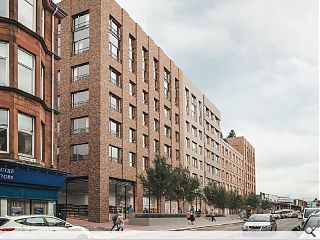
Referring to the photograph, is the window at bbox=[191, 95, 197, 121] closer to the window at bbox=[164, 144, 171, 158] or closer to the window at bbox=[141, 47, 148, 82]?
the window at bbox=[164, 144, 171, 158]

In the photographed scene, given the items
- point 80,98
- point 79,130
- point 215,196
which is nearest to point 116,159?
point 79,130

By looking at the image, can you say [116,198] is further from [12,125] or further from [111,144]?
[12,125]

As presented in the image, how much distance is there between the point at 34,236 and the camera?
52.3 ft

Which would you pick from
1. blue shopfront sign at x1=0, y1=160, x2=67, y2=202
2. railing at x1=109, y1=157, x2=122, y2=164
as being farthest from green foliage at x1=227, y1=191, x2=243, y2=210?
blue shopfront sign at x1=0, y1=160, x2=67, y2=202

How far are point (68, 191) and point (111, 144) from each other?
6.72m

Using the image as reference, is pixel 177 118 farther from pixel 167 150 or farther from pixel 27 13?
pixel 27 13

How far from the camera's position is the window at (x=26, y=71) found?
2497 centimetres

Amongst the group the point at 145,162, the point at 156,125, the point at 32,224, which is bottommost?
the point at 32,224

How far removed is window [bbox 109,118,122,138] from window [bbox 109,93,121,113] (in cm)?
→ 136

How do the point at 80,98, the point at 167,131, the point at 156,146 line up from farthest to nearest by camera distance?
the point at 167,131 → the point at 156,146 → the point at 80,98

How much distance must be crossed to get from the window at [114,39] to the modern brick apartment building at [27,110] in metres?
20.6

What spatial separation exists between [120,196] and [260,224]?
23.5m

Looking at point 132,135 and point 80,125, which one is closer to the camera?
point 80,125

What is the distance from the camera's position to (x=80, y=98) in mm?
48062
